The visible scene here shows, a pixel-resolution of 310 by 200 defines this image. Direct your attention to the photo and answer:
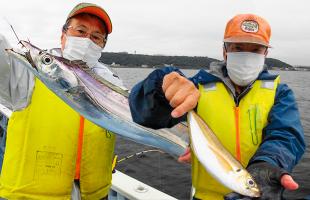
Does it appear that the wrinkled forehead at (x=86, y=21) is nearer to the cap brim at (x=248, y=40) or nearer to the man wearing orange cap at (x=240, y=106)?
the man wearing orange cap at (x=240, y=106)

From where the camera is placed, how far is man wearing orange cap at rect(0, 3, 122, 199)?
3801mm

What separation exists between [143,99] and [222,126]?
1.03 meters

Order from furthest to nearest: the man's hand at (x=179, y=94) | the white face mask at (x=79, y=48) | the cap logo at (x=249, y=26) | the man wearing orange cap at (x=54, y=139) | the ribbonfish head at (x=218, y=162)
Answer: the white face mask at (x=79, y=48)
the man wearing orange cap at (x=54, y=139)
the cap logo at (x=249, y=26)
the man's hand at (x=179, y=94)
the ribbonfish head at (x=218, y=162)

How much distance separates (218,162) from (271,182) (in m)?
0.40

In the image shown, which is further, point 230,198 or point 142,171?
point 142,171

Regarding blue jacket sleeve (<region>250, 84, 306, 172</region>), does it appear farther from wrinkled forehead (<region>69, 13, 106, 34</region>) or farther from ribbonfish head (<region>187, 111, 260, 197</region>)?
wrinkled forehead (<region>69, 13, 106, 34</region>)

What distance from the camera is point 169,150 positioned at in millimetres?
2936

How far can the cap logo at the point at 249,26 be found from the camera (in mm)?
3449

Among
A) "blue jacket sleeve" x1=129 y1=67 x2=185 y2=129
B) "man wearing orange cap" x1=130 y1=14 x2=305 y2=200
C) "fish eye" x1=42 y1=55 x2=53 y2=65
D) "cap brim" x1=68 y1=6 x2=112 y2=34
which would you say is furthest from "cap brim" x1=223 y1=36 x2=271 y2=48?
"fish eye" x1=42 y1=55 x2=53 y2=65

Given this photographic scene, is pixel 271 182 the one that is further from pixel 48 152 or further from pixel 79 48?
pixel 79 48

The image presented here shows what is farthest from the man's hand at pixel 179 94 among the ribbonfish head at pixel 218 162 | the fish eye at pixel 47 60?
the fish eye at pixel 47 60

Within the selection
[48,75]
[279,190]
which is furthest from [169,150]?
[48,75]

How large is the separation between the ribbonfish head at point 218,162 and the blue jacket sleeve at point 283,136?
1.44 feet

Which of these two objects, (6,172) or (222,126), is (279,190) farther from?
(6,172)
